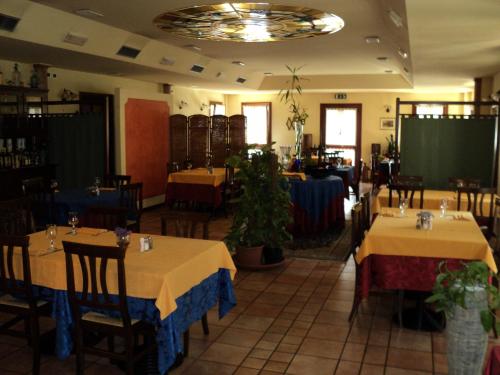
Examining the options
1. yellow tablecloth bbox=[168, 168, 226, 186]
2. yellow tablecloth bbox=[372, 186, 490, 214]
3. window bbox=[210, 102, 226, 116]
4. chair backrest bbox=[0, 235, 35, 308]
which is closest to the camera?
chair backrest bbox=[0, 235, 35, 308]

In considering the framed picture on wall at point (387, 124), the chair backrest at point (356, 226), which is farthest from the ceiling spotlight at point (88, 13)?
the framed picture on wall at point (387, 124)

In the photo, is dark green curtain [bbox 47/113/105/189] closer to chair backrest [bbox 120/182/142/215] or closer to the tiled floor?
chair backrest [bbox 120/182/142/215]

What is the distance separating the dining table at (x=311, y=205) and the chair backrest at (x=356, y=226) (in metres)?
3.00

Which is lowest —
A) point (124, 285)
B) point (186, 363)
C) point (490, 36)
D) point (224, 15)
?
point (186, 363)

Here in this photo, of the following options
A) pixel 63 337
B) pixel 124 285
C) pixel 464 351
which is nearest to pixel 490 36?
pixel 464 351

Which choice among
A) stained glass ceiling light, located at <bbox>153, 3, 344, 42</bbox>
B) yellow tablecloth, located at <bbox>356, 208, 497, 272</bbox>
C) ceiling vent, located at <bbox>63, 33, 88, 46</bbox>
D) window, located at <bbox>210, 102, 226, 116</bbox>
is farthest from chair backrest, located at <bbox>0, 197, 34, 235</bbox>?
window, located at <bbox>210, 102, 226, 116</bbox>

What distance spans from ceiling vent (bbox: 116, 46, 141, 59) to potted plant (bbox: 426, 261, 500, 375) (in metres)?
6.26

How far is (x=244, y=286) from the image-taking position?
17.9 feet

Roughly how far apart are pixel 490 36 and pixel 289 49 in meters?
4.47

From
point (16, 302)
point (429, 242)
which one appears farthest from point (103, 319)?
point (429, 242)

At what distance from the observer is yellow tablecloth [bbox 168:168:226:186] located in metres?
9.20

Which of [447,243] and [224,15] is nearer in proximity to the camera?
[447,243]

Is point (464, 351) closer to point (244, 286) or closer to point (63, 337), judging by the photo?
point (63, 337)

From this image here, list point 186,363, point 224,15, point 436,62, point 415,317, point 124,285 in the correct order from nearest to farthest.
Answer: point 124,285, point 186,363, point 415,317, point 224,15, point 436,62
